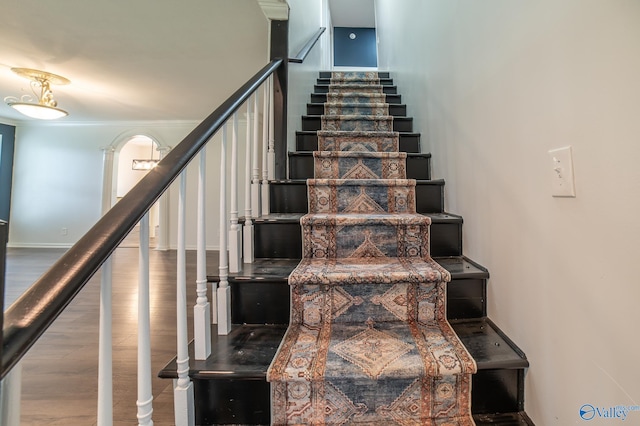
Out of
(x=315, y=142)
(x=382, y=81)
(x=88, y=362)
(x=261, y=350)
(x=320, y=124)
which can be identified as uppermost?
(x=382, y=81)

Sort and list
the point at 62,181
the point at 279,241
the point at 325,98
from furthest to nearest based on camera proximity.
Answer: the point at 62,181
the point at 325,98
the point at 279,241

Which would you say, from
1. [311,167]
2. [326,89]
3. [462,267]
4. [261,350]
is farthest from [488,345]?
[326,89]

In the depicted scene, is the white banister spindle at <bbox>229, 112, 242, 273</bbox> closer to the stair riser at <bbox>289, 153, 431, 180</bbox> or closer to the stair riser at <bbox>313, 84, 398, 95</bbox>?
the stair riser at <bbox>289, 153, 431, 180</bbox>

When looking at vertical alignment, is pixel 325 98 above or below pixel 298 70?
above

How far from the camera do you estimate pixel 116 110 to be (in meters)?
4.21

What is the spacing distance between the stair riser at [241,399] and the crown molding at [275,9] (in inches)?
74.1

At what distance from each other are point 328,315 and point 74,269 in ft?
2.58

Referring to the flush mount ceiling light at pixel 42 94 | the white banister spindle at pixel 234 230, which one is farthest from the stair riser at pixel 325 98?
the flush mount ceiling light at pixel 42 94

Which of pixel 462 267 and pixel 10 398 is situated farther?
pixel 462 267

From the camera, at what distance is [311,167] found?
174cm

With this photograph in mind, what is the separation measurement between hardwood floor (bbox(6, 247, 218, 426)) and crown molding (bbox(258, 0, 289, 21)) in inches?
77.1

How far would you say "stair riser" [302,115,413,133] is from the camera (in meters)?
2.25

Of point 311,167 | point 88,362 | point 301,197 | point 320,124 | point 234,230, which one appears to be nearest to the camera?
point 234,230

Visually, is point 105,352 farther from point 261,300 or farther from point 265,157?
point 265,157
